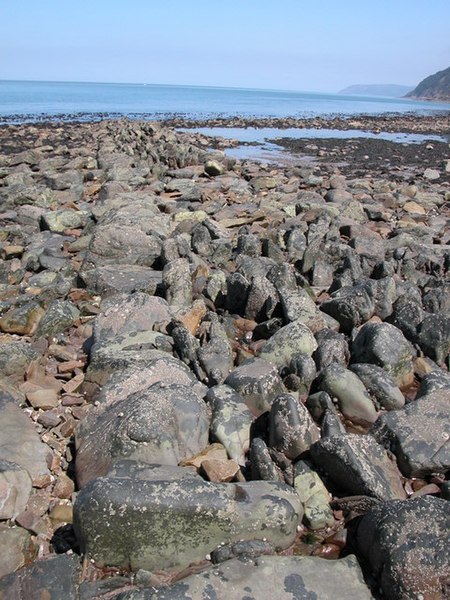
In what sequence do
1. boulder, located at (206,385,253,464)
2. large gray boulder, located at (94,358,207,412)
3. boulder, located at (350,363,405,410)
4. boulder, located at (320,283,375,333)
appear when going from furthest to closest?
boulder, located at (320,283,375,333)
boulder, located at (350,363,405,410)
large gray boulder, located at (94,358,207,412)
boulder, located at (206,385,253,464)

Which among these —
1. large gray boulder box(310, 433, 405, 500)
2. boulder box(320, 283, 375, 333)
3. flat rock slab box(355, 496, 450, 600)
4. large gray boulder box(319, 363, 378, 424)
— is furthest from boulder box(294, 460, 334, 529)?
boulder box(320, 283, 375, 333)

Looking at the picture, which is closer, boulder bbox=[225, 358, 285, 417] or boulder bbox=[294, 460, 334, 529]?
boulder bbox=[294, 460, 334, 529]

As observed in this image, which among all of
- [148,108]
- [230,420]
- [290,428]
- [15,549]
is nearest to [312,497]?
[290,428]

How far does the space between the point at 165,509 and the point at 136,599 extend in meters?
0.60

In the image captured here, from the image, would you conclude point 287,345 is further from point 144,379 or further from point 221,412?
point 144,379

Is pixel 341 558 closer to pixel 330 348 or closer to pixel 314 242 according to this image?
pixel 330 348

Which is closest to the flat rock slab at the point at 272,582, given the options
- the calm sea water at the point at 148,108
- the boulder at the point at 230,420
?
the boulder at the point at 230,420

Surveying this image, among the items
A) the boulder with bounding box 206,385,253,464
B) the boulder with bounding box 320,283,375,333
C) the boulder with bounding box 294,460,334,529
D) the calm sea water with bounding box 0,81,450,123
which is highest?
the calm sea water with bounding box 0,81,450,123

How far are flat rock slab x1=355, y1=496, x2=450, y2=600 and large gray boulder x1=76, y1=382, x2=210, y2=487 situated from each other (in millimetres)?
1587

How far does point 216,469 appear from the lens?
452cm

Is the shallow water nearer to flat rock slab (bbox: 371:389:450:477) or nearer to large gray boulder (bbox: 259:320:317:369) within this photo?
large gray boulder (bbox: 259:320:317:369)

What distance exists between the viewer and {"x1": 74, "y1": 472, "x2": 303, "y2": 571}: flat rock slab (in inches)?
144

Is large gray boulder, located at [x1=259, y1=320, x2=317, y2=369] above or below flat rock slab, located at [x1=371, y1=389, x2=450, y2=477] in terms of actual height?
above

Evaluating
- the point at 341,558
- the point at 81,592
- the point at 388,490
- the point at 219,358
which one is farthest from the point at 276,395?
the point at 81,592
